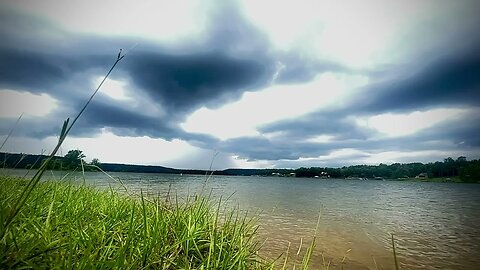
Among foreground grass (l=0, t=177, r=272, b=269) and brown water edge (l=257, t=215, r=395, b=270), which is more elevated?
foreground grass (l=0, t=177, r=272, b=269)

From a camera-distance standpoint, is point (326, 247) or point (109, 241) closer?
point (109, 241)

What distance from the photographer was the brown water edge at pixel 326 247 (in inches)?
275

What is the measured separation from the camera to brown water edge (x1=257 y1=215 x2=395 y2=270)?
275 inches

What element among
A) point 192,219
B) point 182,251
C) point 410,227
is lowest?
point 410,227

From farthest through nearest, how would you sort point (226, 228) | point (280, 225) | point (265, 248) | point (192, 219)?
point (280, 225), point (265, 248), point (226, 228), point (192, 219)

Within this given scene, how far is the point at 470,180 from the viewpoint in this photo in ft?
360

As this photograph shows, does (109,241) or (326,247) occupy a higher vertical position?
(109,241)

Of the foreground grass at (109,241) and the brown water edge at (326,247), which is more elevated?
the foreground grass at (109,241)

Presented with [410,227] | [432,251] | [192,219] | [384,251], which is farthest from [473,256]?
[192,219]

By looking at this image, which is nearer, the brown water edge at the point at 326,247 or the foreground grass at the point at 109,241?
the foreground grass at the point at 109,241

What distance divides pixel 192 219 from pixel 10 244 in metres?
2.13

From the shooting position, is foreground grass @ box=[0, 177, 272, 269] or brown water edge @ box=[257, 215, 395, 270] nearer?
foreground grass @ box=[0, 177, 272, 269]

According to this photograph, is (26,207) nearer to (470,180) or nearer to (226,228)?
(226,228)

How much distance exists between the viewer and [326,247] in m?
8.66
